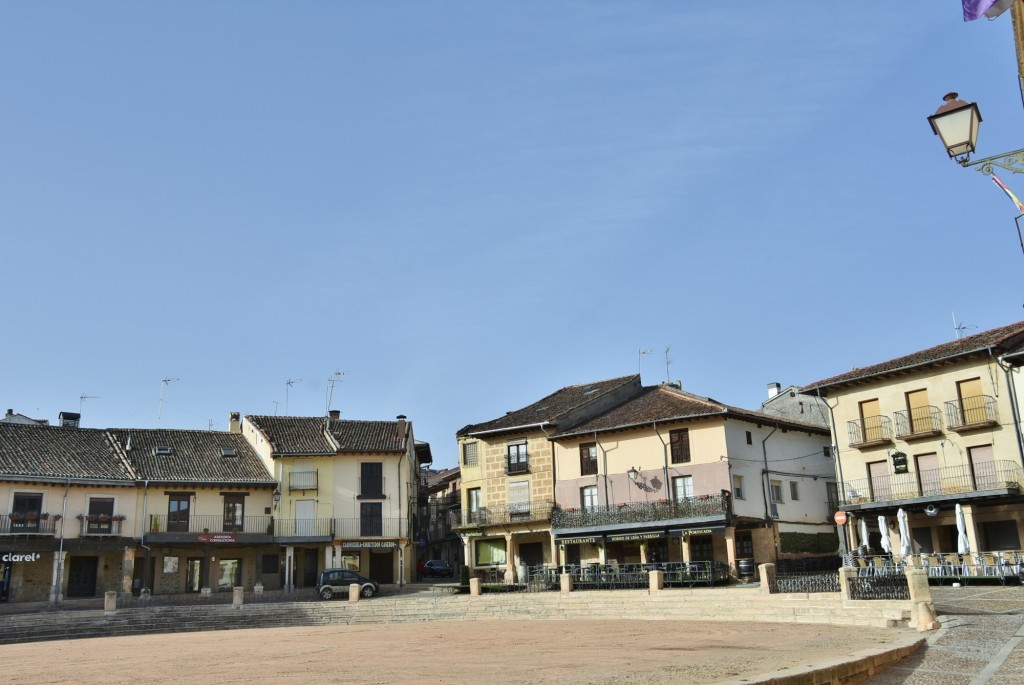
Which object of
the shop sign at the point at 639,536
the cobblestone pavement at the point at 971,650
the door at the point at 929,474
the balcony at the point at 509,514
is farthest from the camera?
the balcony at the point at 509,514

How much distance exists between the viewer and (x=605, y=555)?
1608 inches

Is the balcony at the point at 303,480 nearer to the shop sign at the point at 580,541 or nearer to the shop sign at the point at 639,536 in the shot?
the shop sign at the point at 580,541

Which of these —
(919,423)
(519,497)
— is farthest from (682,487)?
(919,423)

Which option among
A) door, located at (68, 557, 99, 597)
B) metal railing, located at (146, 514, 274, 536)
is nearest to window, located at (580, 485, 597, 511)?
metal railing, located at (146, 514, 274, 536)

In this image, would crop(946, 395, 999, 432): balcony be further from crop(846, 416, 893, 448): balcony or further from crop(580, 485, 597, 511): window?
crop(580, 485, 597, 511): window

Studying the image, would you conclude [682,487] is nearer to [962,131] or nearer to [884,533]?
[884,533]

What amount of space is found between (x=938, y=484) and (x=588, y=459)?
1509 cm

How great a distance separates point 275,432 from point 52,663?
100 feet

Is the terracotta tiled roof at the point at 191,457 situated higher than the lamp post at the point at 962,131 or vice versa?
the terracotta tiled roof at the point at 191,457

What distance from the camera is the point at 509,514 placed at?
45.3 metres

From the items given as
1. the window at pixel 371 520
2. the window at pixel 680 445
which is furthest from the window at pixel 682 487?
the window at pixel 371 520

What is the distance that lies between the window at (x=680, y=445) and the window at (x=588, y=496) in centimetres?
432

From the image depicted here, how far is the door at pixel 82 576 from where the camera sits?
43678 mm

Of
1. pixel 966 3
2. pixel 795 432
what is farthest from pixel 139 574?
pixel 966 3
